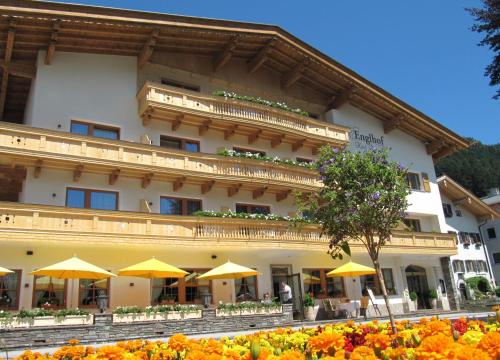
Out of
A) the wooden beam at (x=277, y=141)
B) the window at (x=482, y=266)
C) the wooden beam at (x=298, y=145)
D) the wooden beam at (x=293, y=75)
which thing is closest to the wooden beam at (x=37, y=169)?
the wooden beam at (x=277, y=141)

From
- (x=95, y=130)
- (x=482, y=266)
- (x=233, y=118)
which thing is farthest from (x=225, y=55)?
(x=482, y=266)

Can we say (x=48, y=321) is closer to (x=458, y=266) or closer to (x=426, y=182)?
(x=426, y=182)

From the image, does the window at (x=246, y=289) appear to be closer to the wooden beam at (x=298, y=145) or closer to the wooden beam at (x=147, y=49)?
the wooden beam at (x=298, y=145)

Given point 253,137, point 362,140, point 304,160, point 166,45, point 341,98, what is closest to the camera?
point 166,45

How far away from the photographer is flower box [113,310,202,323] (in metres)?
17.3

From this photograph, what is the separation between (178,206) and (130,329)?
27.2 feet

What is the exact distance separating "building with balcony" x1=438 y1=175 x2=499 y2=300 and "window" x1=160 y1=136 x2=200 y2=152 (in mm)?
22916

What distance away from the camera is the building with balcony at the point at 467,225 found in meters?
39.3

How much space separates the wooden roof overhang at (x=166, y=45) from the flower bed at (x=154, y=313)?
12.8 m

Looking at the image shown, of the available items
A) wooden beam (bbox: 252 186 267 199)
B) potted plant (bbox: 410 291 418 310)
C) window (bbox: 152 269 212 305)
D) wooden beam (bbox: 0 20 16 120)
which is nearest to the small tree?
window (bbox: 152 269 212 305)

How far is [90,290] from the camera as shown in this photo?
20312 mm

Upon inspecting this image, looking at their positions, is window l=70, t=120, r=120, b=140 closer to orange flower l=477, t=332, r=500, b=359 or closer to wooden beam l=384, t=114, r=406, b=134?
wooden beam l=384, t=114, r=406, b=134

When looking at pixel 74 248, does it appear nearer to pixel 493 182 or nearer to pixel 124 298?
pixel 124 298

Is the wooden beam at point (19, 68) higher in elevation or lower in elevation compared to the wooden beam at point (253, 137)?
higher
